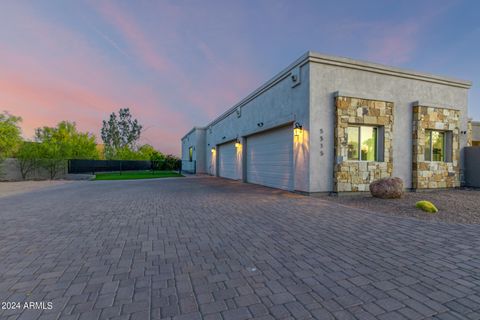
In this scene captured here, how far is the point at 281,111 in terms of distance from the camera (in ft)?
32.8

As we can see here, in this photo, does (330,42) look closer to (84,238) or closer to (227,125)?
(227,125)

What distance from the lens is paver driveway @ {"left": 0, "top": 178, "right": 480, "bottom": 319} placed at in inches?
75.4

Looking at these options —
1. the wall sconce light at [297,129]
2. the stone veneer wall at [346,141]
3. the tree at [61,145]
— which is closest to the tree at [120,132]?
the tree at [61,145]

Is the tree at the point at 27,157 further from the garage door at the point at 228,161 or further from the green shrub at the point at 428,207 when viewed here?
the green shrub at the point at 428,207

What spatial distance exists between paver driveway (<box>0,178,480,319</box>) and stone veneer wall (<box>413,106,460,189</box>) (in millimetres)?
6140

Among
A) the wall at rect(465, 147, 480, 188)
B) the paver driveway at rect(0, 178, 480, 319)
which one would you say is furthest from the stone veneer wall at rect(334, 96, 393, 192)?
the wall at rect(465, 147, 480, 188)

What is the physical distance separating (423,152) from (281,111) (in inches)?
262

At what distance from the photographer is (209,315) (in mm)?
1818

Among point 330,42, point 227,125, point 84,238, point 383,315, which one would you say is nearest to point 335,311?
point 383,315

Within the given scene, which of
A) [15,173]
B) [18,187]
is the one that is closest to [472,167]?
[18,187]

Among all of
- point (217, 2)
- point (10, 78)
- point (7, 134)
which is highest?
point (217, 2)

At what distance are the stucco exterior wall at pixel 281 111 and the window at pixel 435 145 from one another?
253 inches

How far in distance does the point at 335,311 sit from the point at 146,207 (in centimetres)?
579

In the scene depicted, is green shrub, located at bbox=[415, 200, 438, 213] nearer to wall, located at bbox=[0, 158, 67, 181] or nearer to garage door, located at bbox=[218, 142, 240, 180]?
garage door, located at bbox=[218, 142, 240, 180]
